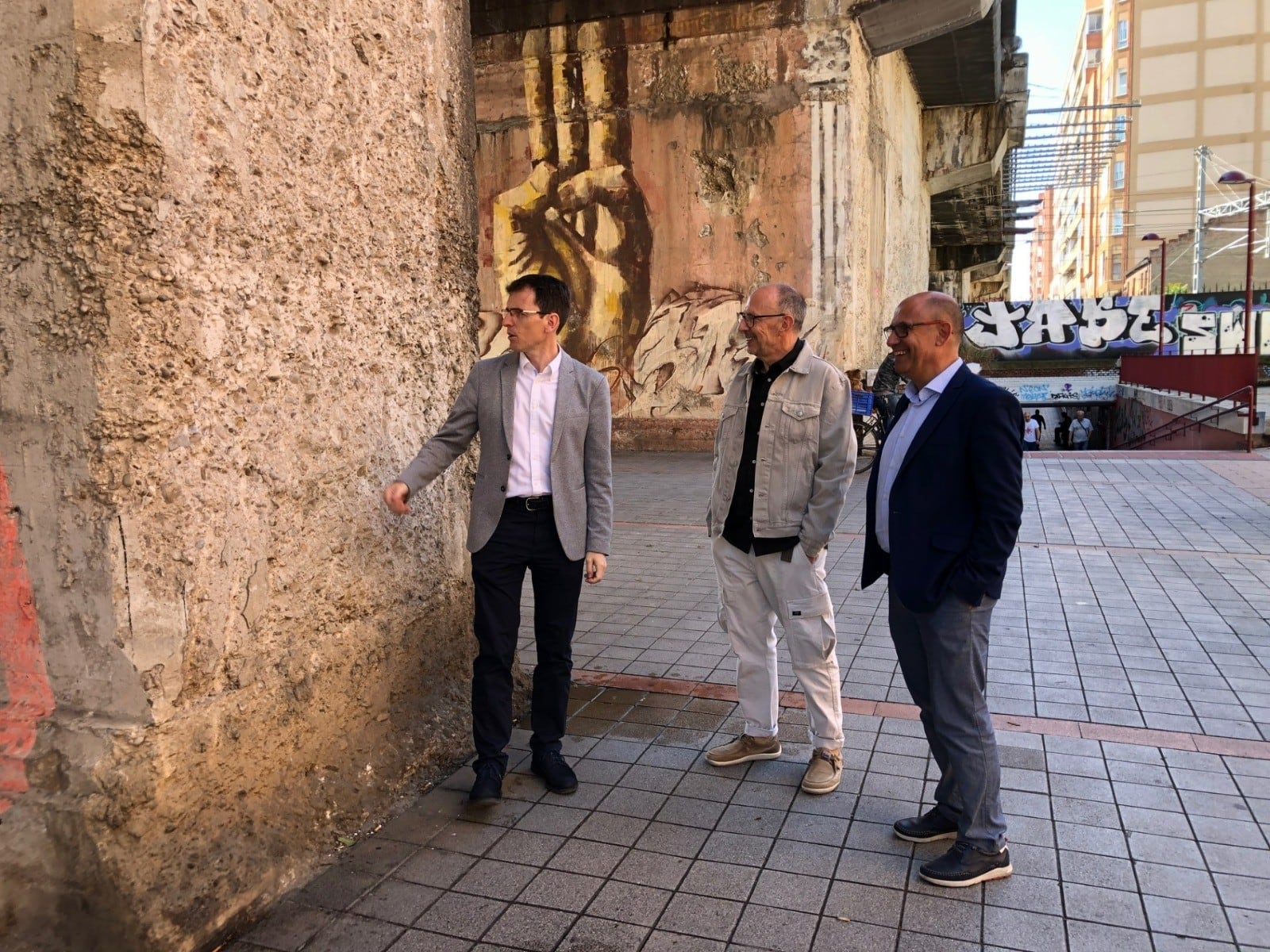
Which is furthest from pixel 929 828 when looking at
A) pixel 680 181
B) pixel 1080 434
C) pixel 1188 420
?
pixel 1080 434

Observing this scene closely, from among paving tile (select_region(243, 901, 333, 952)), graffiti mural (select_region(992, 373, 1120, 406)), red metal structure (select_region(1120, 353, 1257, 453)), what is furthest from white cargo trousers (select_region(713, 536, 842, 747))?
graffiti mural (select_region(992, 373, 1120, 406))

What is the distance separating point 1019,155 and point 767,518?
96.7 ft

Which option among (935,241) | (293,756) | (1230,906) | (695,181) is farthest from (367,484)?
(935,241)

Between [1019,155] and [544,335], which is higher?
Result: [1019,155]

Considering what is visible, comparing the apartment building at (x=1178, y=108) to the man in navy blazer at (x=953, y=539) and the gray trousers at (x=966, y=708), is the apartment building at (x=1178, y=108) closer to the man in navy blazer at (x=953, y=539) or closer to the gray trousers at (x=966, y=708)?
the man in navy blazer at (x=953, y=539)

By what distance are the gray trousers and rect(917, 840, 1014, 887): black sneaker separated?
2 cm

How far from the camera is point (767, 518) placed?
368cm

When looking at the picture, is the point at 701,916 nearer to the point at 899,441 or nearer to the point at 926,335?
the point at 899,441

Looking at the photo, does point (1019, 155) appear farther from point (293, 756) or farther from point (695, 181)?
point (293, 756)

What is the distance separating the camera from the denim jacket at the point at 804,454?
3.61m

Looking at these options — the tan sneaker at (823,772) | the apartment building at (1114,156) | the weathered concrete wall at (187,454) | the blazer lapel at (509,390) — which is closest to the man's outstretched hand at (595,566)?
the blazer lapel at (509,390)

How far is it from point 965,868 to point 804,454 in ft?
4.74

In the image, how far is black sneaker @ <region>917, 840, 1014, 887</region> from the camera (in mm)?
3037

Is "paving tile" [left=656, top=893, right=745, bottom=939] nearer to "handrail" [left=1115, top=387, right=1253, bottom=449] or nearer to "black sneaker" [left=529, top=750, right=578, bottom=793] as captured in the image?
"black sneaker" [left=529, top=750, right=578, bottom=793]
